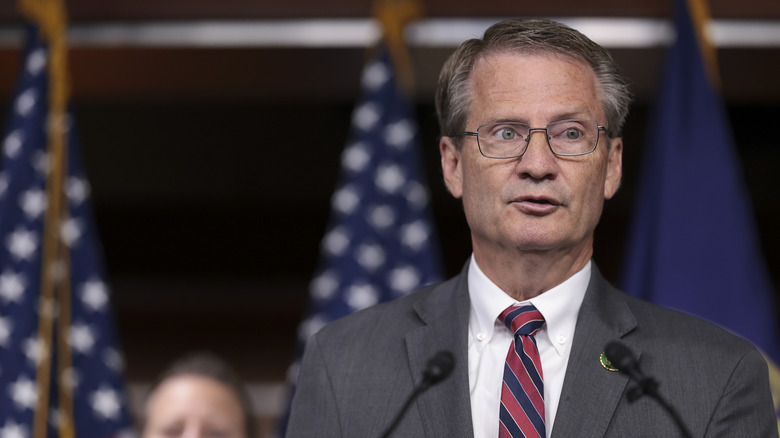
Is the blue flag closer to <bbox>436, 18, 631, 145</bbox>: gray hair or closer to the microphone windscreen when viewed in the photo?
<bbox>436, 18, 631, 145</bbox>: gray hair

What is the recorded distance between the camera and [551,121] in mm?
1269

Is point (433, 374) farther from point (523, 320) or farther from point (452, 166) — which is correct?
point (452, 166)

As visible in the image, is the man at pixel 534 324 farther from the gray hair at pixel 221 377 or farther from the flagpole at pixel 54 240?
the flagpole at pixel 54 240

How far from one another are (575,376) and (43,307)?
2.40 meters

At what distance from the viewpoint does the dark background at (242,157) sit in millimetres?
3709

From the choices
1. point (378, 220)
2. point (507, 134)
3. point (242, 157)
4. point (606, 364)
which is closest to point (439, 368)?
point (606, 364)

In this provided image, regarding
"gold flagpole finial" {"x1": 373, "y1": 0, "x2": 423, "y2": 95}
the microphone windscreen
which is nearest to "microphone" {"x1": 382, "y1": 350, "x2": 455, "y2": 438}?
the microphone windscreen

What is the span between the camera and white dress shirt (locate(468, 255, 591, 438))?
1266 millimetres

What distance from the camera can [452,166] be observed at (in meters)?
1.43

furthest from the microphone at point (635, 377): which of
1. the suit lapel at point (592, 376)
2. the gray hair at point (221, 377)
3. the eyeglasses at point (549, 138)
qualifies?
the gray hair at point (221, 377)

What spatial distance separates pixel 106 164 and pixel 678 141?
10.5 feet

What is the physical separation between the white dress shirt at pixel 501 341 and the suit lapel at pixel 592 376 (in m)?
0.03

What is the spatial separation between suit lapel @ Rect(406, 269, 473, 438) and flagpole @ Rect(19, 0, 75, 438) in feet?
6.86

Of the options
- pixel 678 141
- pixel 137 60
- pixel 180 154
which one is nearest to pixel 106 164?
pixel 180 154
